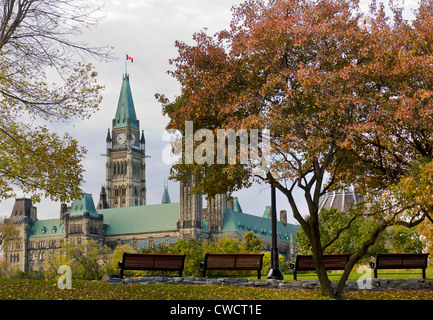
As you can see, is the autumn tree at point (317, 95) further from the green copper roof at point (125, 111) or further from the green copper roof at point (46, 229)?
the green copper roof at point (125, 111)

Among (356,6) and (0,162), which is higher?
(356,6)

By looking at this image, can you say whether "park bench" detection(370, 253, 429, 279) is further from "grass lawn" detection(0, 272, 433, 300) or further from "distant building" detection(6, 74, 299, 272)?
"distant building" detection(6, 74, 299, 272)

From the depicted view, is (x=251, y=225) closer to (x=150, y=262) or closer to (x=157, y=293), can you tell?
(x=150, y=262)

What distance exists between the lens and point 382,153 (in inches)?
781

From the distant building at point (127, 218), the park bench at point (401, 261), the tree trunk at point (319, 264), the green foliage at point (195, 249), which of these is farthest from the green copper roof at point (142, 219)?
the tree trunk at point (319, 264)

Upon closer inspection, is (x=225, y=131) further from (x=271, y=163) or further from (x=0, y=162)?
(x=0, y=162)

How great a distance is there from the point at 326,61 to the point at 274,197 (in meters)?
5.38

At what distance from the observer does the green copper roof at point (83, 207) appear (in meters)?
153

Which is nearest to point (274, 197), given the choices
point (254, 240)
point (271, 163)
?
point (271, 163)

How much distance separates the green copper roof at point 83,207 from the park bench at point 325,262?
13607 centimetres

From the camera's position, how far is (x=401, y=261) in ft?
72.7

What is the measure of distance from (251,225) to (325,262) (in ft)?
434

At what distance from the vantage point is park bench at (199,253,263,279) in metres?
20.7

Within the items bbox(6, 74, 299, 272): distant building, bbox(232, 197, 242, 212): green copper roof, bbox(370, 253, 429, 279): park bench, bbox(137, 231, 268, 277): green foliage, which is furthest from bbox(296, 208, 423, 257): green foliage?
bbox(232, 197, 242, 212): green copper roof
